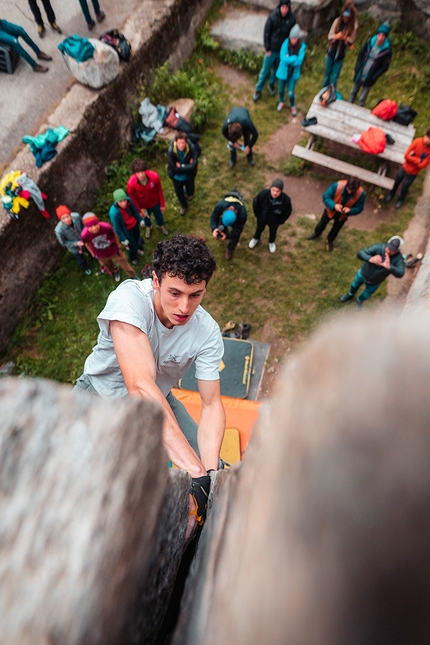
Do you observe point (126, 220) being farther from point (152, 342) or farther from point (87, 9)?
point (87, 9)

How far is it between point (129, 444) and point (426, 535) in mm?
719

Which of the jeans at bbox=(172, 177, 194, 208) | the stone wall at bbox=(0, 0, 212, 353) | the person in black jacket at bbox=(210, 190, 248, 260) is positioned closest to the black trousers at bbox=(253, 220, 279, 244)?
the person in black jacket at bbox=(210, 190, 248, 260)

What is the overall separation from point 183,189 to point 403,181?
15.0 ft

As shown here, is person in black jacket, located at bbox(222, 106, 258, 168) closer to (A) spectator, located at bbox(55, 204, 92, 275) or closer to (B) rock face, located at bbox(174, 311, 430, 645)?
(A) spectator, located at bbox(55, 204, 92, 275)

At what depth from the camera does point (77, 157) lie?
7.44 metres

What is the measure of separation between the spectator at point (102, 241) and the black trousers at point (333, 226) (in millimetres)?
3719

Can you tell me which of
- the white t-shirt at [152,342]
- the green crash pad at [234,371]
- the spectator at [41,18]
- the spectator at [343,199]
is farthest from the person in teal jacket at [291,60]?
the white t-shirt at [152,342]

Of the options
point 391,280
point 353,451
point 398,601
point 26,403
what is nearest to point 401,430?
point 353,451

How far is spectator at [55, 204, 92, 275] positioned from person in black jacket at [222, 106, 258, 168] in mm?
3471

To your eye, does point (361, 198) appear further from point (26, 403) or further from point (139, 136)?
point (26, 403)

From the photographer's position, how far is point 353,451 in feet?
2.48

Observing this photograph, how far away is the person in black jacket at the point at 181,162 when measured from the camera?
23.1 ft

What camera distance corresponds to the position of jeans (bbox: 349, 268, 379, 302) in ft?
21.5

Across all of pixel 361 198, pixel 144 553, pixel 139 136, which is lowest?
pixel 144 553
